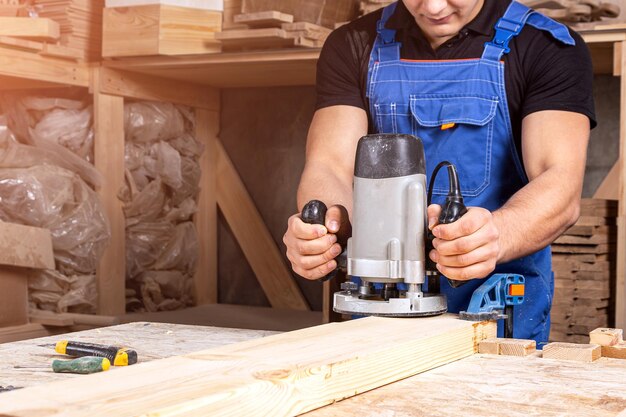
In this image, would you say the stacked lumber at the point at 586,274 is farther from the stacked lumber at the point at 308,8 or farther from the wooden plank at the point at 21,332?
the wooden plank at the point at 21,332

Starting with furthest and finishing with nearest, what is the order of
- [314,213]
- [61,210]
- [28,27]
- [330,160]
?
[61,210] < [28,27] < [330,160] < [314,213]

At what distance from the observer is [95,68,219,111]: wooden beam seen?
493cm

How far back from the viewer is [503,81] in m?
2.36

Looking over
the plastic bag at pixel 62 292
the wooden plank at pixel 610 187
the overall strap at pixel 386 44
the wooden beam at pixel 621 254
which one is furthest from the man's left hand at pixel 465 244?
the plastic bag at pixel 62 292

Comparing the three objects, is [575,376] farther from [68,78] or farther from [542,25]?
[68,78]

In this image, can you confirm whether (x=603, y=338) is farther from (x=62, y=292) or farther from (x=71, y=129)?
(x=71, y=129)

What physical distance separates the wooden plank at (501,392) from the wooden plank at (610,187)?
2661mm

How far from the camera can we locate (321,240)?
201 cm

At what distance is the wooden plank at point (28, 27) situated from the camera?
14.1ft

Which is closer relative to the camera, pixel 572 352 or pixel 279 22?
pixel 572 352

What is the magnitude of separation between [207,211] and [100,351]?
12.6ft

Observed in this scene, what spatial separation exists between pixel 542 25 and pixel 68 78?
9.96ft

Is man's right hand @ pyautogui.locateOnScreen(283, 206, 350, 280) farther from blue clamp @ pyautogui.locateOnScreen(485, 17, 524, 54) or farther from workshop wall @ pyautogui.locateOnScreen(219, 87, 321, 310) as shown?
workshop wall @ pyautogui.locateOnScreen(219, 87, 321, 310)

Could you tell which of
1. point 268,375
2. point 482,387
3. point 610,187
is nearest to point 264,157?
point 610,187
